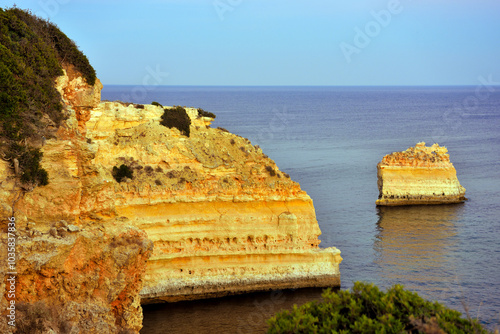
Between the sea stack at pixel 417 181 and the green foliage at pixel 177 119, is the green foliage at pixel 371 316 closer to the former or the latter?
the green foliage at pixel 177 119

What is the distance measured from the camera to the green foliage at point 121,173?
2908 centimetres

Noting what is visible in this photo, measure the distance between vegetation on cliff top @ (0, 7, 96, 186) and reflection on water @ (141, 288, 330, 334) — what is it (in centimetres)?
1191

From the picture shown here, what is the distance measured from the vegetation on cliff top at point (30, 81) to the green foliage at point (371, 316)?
8404 mm

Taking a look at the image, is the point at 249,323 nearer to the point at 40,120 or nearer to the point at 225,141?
the point at 225,141

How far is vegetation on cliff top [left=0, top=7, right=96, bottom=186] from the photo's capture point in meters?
16.6

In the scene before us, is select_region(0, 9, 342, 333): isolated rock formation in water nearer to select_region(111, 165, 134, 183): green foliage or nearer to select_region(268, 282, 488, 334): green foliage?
select_region(111, 165, 134, 183): green foliage

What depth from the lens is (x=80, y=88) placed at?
21.3 m

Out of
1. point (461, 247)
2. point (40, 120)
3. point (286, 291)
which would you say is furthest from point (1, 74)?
point (461, 247)

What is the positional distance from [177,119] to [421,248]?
1873 cm

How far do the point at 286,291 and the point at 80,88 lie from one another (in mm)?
15565

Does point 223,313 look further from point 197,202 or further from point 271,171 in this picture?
point 271,171

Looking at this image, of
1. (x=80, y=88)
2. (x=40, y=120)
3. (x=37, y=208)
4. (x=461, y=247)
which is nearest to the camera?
(x=37, y=208)

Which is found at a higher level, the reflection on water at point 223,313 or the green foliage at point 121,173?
the green foliage at point 121,173

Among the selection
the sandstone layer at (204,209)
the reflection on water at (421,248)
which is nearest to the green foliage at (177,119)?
the sandstone layer at (204,209)
